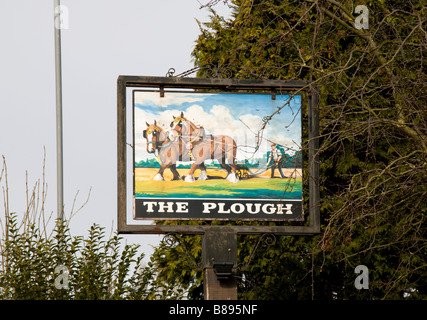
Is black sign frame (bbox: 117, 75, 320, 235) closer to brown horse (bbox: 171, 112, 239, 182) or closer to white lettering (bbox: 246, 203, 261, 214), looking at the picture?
white lettering (bbox: 246, 203, 261, 214)

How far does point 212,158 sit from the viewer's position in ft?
31.6

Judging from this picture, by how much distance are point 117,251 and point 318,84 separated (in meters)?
3.84

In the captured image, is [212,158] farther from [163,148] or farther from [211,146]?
[163,148]

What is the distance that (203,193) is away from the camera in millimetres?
9500

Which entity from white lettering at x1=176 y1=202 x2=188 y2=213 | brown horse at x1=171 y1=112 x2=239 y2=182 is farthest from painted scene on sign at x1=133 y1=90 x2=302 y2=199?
white lettering at x1=176 y1=202 x2=188 y2=213

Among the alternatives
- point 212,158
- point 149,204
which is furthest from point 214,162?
point 149,204

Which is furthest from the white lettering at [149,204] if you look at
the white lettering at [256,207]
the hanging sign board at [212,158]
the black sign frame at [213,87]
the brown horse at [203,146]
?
the white lettering at [256,207]

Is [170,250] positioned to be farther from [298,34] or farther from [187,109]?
[187,109]

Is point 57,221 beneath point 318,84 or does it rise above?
beneath

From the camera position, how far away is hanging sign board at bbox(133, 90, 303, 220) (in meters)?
9.44
